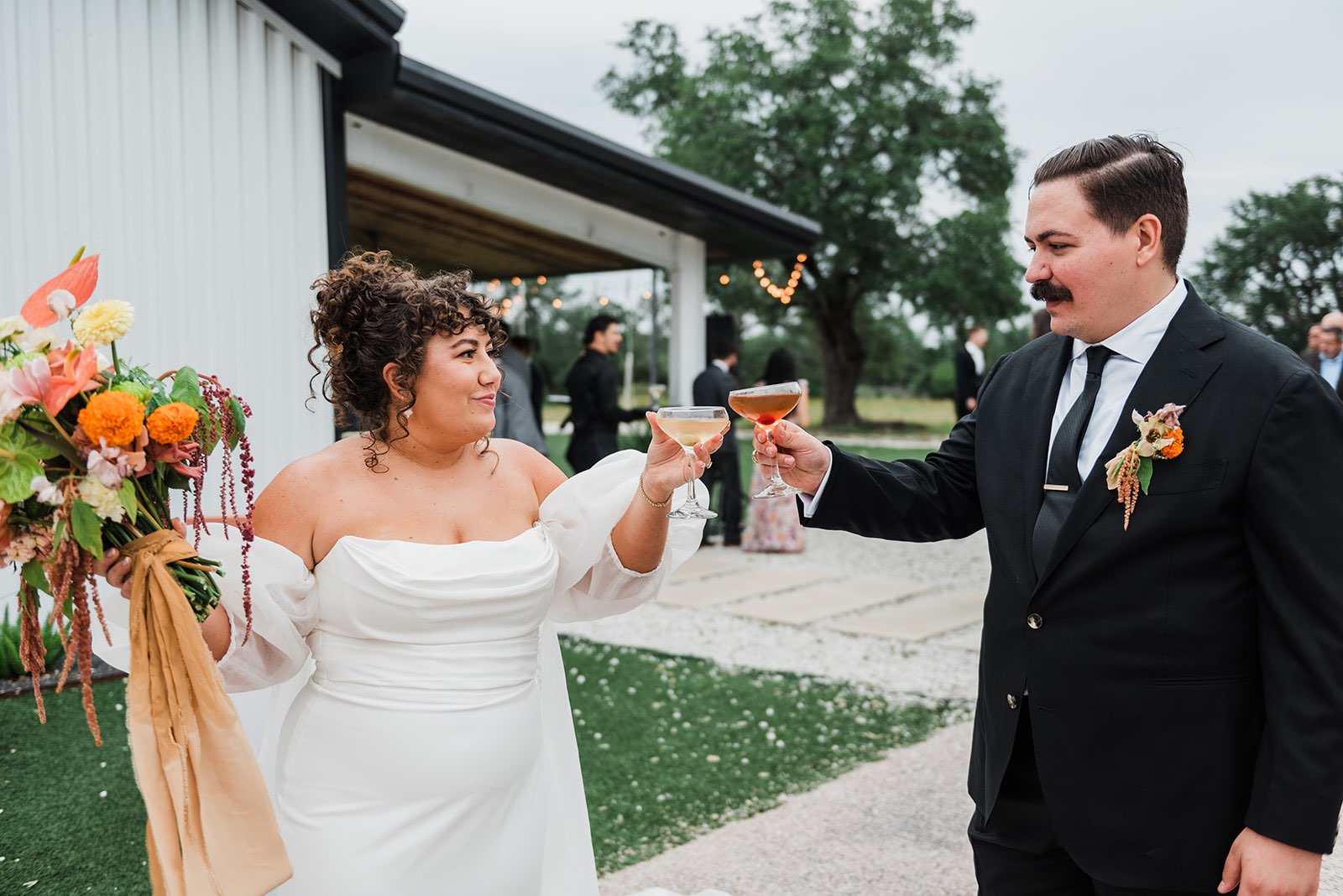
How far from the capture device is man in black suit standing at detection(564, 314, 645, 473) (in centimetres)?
993

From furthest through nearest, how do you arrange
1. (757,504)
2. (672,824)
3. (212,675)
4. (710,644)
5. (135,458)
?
(757,504) < (710,644) < (672,824) < (212,675) < (135,458)

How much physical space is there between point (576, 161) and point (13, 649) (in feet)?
17.2

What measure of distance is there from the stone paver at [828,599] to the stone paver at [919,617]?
197mm

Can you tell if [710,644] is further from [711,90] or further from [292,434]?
[711,90]

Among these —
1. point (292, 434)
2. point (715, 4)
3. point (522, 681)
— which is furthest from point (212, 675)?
point (715, 4)

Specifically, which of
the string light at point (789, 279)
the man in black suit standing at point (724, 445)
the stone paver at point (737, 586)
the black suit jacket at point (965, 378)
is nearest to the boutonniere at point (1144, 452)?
the stone paver at point (737, 586)

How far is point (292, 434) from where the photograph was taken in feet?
Answer: 19.6

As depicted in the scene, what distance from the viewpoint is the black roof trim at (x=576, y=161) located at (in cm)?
676

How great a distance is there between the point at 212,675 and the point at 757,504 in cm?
984

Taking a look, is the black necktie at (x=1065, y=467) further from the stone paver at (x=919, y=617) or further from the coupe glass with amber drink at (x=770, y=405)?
the stone paver at (x=919, y=617)

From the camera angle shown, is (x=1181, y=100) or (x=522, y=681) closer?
(x=522, y=681)

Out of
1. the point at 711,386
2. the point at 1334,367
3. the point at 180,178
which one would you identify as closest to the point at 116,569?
the point at 180,178

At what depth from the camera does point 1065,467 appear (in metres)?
2.24

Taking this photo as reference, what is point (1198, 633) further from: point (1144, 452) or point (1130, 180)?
point (1130, 180)
